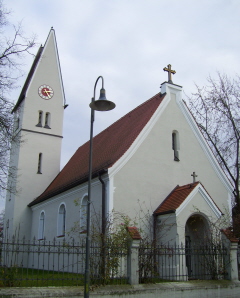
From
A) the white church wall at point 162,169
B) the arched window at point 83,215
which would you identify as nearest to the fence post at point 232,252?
the white church wall at point 162,169

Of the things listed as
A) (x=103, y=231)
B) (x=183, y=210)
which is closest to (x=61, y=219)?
(x=103, y=231)

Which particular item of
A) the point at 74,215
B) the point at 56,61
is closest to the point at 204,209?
the point at 74,215

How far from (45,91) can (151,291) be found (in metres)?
19.0

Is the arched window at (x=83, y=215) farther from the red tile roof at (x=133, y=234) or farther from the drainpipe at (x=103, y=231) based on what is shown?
the red tile roof at (x=133, y=234)

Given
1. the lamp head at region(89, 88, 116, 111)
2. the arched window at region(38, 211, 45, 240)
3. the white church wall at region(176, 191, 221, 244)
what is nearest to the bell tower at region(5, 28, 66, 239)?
the arched window at region(38, 211, 45, 240)

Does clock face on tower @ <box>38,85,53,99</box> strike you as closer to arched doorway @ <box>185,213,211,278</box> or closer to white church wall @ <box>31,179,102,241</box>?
white church wall @ <box>31,179,102,241</box>

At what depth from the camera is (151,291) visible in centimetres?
980

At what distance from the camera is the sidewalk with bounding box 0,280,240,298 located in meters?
8.41

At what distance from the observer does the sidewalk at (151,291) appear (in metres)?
8.41

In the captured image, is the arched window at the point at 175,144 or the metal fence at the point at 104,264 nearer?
the metal fence at the point at 104,264

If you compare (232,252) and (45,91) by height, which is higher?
(45,91)

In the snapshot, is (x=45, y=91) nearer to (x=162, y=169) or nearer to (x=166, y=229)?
(x=162, y=169)

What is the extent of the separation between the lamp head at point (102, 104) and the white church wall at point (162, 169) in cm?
587

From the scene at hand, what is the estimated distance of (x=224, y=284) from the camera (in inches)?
441
